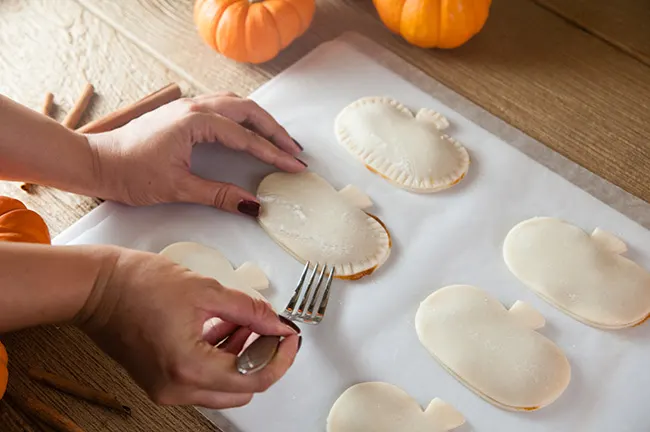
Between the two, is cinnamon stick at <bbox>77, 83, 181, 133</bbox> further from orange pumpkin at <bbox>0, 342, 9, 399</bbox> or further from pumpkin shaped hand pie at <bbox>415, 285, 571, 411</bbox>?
pumpkin shaped hand pie at <bbox>415, 285, 571, 411</bbox>

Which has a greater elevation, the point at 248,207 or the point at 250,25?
the point at 250,25

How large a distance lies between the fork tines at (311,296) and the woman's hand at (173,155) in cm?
14

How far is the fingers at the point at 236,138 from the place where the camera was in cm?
117

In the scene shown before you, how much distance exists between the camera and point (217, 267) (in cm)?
110

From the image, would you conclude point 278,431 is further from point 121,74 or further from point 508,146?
point 121,74

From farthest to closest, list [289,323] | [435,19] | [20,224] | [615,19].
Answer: [615,19] → [435,19] → [20,224] → [289,323]

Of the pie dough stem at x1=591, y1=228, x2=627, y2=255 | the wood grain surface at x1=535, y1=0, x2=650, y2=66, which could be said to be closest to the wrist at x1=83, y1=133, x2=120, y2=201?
the pie dough stem at x1=591, y1=228, x2=627, y2=255

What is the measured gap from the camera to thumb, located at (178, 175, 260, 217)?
3.81 feet

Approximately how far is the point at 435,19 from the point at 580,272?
56 cm

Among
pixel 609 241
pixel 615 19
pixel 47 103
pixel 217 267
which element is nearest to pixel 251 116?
pixel 217 267

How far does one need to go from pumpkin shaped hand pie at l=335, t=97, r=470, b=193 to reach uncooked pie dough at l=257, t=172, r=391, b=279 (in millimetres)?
77

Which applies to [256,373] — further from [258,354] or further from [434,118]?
[434,118]

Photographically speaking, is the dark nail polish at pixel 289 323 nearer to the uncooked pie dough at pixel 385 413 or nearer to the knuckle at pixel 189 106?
the uncooked pie dough at pixel 385 413

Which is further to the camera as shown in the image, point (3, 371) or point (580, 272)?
point (580, 272)
